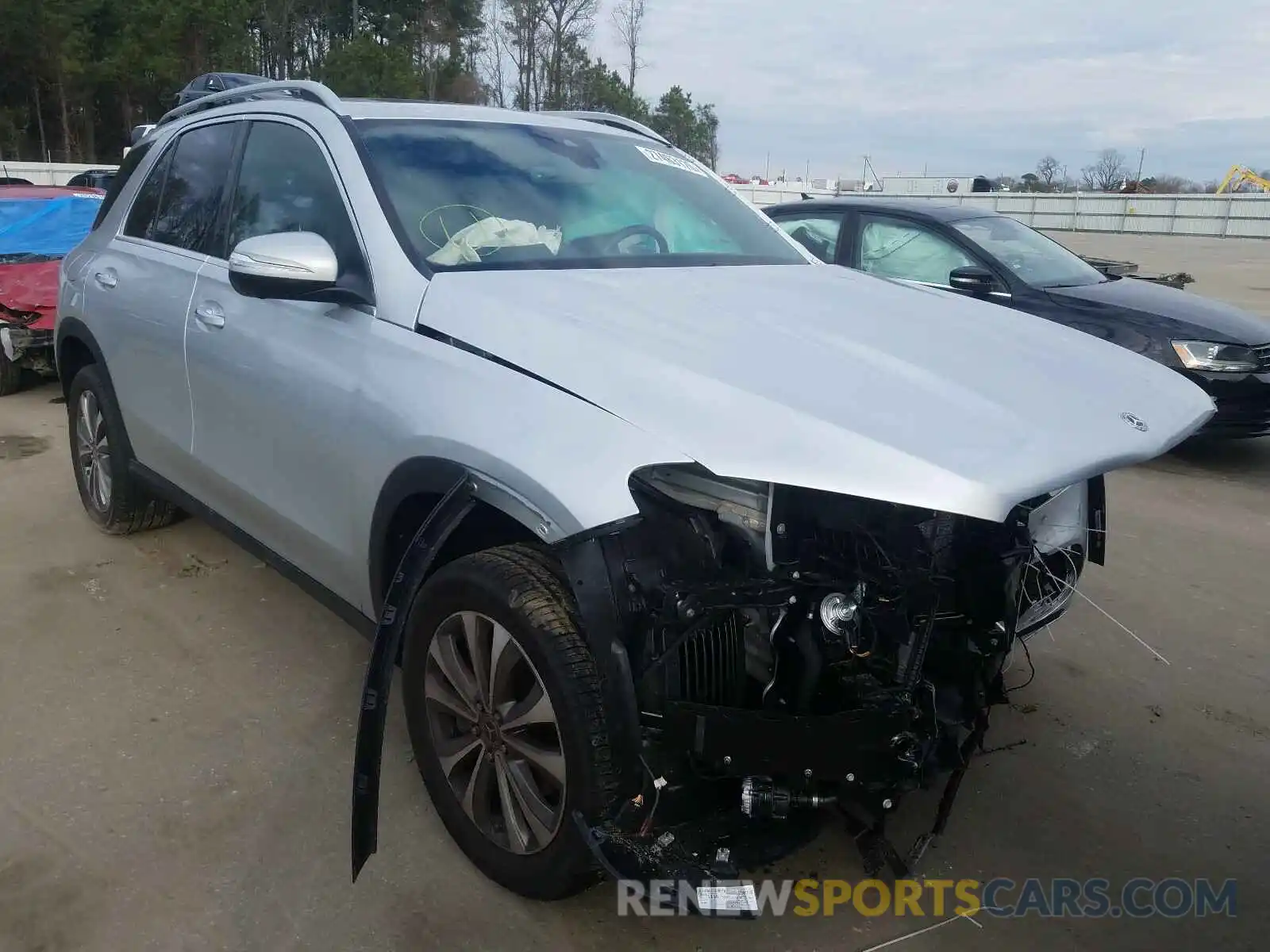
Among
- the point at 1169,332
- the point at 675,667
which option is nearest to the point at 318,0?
the point at 1169,332

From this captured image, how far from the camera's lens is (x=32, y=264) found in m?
8.01

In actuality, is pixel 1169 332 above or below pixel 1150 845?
above

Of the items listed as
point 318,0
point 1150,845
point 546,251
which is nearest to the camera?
point 1150,845

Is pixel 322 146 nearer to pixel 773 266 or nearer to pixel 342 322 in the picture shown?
pixel 342 322

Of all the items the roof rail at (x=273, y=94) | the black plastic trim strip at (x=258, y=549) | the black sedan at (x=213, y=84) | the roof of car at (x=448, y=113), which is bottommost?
the black plastic trim strip at (x=258, y=549)

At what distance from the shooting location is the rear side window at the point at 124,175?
4.42 m

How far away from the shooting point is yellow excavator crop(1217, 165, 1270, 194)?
57.7 meters

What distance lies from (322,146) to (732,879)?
2.38m

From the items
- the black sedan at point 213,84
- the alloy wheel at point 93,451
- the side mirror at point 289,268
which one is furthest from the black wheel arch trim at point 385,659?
the black sedan at point 213,84

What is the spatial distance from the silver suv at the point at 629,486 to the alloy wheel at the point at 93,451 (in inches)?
66.3

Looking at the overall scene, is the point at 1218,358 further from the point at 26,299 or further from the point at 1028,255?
the point at 26,299

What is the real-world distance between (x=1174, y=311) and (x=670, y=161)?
4.22 meters

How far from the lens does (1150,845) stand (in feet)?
8.95

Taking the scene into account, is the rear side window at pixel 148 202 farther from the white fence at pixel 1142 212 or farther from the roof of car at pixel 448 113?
the white fence at pixel 1142 212
